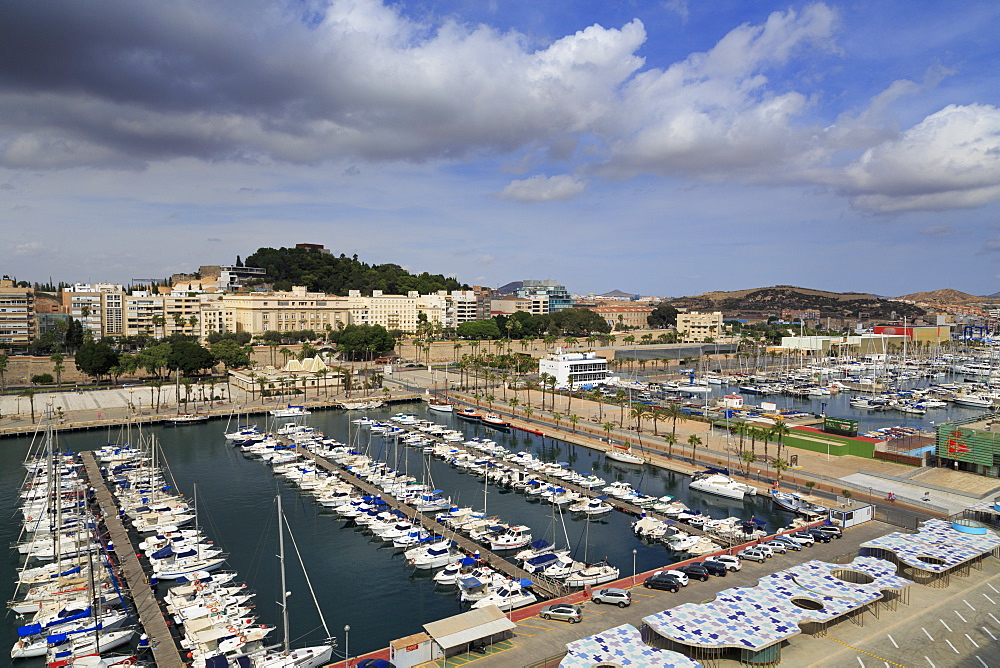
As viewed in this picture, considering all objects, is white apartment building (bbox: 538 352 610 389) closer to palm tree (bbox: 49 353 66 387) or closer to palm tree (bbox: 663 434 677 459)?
palm tree (bbox: 663 434 677 459)

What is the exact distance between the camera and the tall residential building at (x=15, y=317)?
8212 centimetres

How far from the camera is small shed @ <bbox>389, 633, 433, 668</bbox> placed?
1728 cm

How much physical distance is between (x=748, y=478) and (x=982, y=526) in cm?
1256

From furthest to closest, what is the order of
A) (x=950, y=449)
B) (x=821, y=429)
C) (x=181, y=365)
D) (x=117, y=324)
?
(x=117, y=324) < (x=181, y=365) < (x=821, y=429) < (x=950, y=449)

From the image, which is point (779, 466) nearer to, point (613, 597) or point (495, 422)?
point (613, 597)

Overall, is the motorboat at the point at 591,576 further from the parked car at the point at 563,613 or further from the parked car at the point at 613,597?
the parked car at the point at 563,613

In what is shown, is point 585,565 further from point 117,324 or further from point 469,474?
point 117,324

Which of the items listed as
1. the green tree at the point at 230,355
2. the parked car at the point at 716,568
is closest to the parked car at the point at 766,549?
the parked car at the point at 716,568

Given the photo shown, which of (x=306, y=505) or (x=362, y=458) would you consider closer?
(x=306, y=505)

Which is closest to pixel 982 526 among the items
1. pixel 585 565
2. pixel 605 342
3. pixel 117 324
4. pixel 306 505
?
pixel 585 565

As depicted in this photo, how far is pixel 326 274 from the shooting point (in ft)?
452

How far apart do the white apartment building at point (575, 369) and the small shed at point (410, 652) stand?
60.3 m

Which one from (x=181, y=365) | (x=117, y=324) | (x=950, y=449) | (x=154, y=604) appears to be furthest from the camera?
(x=117, y=324)

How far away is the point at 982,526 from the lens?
25.5 metres
